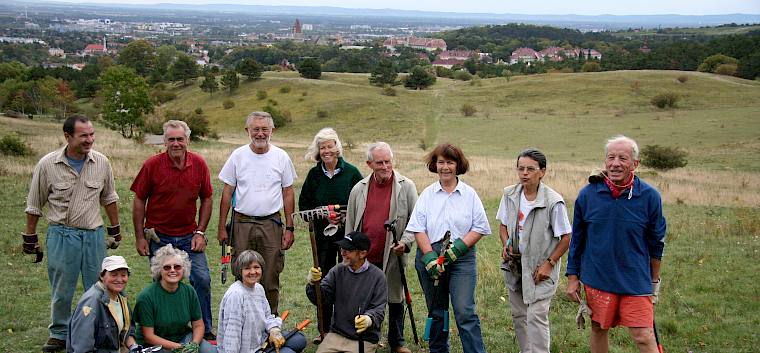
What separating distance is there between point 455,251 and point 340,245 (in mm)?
961

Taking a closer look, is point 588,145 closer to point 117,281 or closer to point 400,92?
point 400,92

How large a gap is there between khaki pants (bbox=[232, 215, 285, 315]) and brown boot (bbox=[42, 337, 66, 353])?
67.5 inches

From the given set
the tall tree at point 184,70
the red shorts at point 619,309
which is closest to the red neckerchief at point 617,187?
the red shorts at point 619,309

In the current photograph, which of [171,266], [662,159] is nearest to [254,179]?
[171,266]

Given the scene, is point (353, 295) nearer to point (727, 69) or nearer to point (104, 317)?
point (104, 317)

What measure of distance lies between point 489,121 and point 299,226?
40634 mm

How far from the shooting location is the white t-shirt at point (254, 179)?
264 inches

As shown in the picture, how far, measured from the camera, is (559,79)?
7050 centimetres

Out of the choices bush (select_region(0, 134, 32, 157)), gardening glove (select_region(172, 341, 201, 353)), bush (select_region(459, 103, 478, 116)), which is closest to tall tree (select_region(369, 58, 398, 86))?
bush (select_region(459, 103, 478, 116))

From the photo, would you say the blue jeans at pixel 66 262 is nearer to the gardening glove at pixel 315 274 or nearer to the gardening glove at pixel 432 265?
the gardening glove at pixel 315 274

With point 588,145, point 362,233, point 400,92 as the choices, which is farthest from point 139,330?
point 400,92

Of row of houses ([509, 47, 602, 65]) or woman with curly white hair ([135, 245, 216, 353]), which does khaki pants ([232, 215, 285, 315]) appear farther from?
row of houses ([509, 47, 602, 65])

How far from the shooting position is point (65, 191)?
20.6 feet

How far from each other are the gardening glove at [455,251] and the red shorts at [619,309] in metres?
1.03
